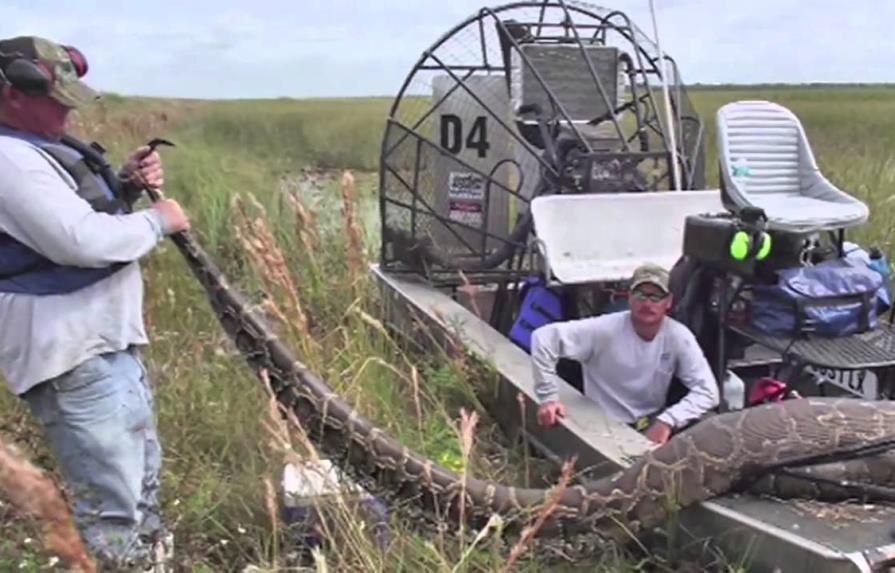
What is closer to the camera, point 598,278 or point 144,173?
point 144,173

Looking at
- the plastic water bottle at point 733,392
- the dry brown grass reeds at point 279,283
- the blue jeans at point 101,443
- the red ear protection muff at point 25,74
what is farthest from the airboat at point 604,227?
the red ear protection muff at point 25,74

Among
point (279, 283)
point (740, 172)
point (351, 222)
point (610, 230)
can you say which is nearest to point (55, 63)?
point (279, 283)

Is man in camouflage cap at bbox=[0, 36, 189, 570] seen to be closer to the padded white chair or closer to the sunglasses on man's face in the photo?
the sunglasses on man's face

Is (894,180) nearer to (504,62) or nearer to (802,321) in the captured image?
(504,62)

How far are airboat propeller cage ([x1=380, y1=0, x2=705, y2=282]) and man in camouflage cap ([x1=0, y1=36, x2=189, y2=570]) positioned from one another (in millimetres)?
3385

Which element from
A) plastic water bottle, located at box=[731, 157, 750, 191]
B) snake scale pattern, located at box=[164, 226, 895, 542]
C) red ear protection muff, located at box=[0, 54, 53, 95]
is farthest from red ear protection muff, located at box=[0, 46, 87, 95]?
plastic water bottle, located at box=[731, 157, 750, 191]

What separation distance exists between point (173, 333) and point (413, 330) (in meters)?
1.46

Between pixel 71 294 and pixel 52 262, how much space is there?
0.12 meters

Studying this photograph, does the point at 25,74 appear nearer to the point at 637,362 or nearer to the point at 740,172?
the point at 637,362

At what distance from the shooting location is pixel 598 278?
230 inches

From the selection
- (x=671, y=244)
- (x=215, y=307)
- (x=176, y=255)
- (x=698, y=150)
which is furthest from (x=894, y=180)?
(x=215, y=307)

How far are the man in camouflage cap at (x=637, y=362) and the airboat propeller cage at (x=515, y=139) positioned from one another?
5.03ft

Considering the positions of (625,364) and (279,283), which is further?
(625,364)

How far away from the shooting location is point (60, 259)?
10.5 ft
